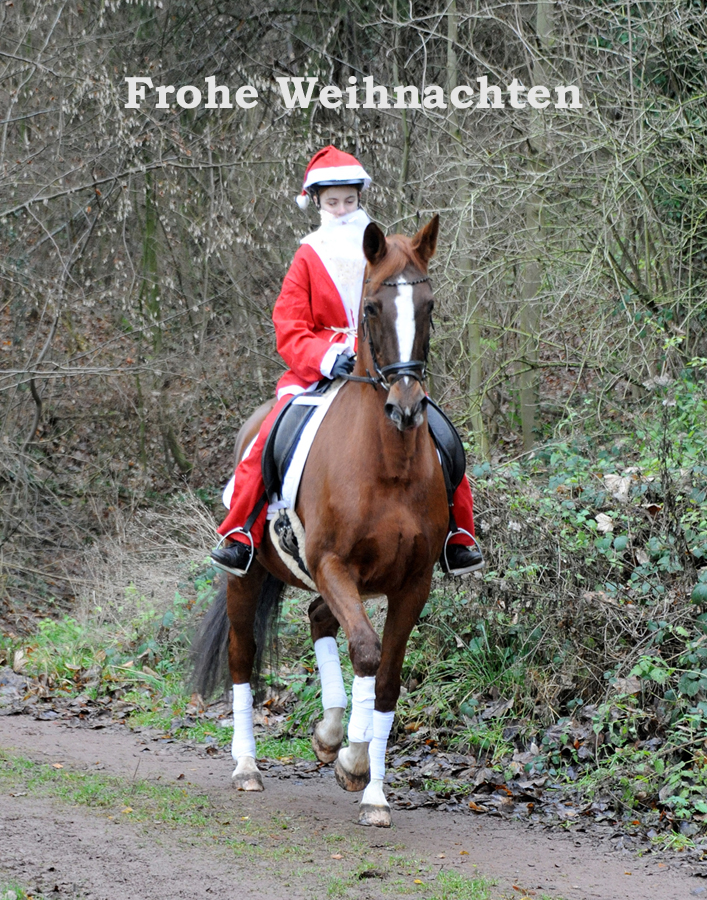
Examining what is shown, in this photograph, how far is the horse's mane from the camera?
510 cm

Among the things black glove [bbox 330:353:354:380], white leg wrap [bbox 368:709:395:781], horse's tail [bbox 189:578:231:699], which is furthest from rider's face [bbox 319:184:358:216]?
white leg wrap [bbox 368:709:395:781]

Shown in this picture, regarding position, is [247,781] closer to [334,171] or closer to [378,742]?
[378,742]

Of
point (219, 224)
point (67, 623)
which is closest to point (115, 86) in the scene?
point (219, 224)

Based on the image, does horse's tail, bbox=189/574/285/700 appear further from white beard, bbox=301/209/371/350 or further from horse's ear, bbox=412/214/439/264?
horse's ear, bbox=412/214/439/264

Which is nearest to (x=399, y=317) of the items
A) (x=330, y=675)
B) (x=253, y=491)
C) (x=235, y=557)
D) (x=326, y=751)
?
(x=253, y=491)

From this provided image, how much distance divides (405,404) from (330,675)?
2201 millimetres

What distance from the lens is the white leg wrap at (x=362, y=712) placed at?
17.5 feet

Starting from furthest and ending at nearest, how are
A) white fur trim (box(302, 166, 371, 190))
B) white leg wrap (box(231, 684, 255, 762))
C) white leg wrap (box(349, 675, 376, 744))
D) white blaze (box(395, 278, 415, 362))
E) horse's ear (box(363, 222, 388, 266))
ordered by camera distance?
white leg wrap (box(231, 684, 255, 762)) < white fur trim (box(302, 166, 371, 190)) < white leg wrap (box(349, 675, 376, 744)) < horse's ear (box(363, 222, 388, 266)) < white blaze (box(395, 278, 415, 362))

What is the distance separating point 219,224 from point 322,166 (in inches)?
370

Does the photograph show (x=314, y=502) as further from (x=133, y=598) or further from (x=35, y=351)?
(x=35, y=351)

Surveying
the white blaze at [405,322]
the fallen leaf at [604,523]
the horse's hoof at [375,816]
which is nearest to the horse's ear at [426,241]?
the white blaze at [405,322]

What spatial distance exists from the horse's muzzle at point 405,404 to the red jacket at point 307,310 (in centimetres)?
127

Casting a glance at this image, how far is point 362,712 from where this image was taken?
212 inches

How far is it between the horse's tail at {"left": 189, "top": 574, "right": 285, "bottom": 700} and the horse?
4.38 feet
